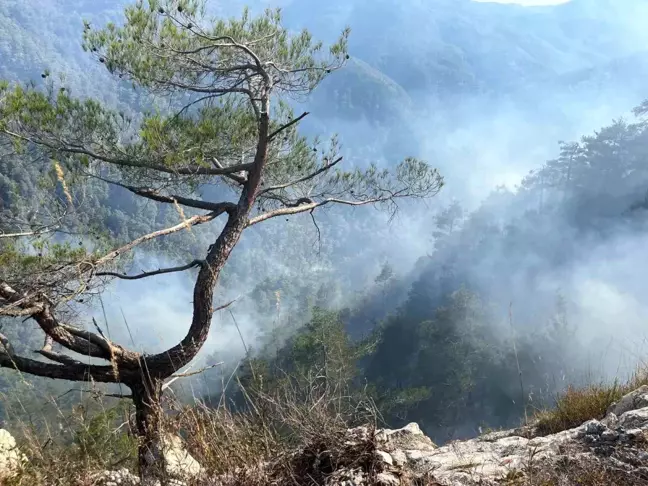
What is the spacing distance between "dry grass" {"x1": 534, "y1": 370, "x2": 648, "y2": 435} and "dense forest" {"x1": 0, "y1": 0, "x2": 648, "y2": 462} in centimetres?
12

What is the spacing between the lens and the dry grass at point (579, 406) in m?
2.57

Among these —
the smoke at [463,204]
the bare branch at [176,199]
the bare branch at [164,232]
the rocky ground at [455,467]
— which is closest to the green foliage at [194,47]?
the bare branch at [176,199]

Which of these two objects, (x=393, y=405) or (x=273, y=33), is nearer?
(x=273, y=33)

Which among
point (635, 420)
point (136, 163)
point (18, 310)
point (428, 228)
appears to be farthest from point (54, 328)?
point (428, 228)

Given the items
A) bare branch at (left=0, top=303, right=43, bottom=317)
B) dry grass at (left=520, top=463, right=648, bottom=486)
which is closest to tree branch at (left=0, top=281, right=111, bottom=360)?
bare branch at (left=0, top=303, right=43, bottom=317)

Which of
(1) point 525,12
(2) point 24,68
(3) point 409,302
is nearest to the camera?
(3) point 409,302

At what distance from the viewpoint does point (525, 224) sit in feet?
119

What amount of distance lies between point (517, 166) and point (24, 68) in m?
83.8

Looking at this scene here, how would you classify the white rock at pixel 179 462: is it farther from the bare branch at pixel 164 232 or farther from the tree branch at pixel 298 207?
the tree branch at pixel 298 207

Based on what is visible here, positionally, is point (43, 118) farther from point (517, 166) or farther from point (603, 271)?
point (517, 166)

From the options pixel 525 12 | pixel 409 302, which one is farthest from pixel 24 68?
pixel 525 12

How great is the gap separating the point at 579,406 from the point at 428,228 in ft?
235

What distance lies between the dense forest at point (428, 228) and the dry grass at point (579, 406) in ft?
0.38

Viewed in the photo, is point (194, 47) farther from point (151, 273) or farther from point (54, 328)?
point (54, 328)
